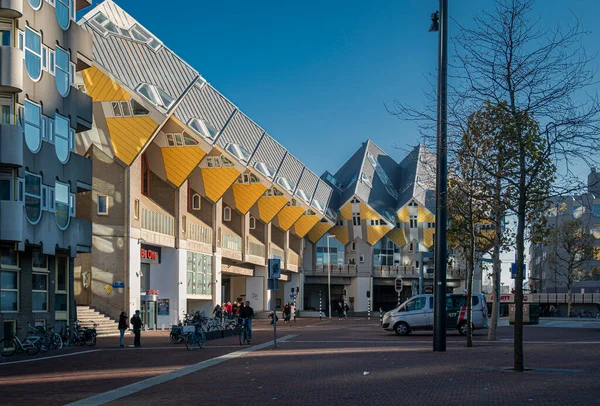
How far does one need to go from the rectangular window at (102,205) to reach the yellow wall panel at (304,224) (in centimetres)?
4285

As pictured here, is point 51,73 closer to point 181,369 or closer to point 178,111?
point 181,369

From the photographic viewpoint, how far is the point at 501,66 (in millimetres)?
17531

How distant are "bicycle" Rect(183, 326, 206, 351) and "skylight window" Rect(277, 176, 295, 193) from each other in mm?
43468

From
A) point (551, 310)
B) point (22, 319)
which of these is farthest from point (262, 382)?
point (551, 310)

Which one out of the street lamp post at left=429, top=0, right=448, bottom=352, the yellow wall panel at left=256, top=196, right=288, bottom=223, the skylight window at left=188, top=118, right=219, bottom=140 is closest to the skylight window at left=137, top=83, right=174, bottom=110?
the skylight window at left=188, top=118, right=219, bottom=140

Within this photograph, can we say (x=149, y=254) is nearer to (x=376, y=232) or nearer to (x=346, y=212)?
(x=346, y=212)

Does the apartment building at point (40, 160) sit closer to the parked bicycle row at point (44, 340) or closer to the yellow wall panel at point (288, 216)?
the parked bicycle row at point (44, 340)

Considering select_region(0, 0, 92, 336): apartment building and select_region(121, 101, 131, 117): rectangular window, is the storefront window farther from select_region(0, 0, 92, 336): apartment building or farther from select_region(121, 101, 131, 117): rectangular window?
select_region(0, 0, 92, 336): apartment building

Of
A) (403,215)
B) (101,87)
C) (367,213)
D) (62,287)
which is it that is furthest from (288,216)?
(62,287)

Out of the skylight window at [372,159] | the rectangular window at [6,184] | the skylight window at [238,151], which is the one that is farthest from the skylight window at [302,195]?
the rectangular window at [6,184]

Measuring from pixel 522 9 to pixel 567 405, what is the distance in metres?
9.41

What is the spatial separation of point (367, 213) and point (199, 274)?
41.8 metres

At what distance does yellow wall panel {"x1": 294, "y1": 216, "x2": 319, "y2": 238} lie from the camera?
8588cm

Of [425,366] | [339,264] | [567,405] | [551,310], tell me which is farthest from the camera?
[339,264]
